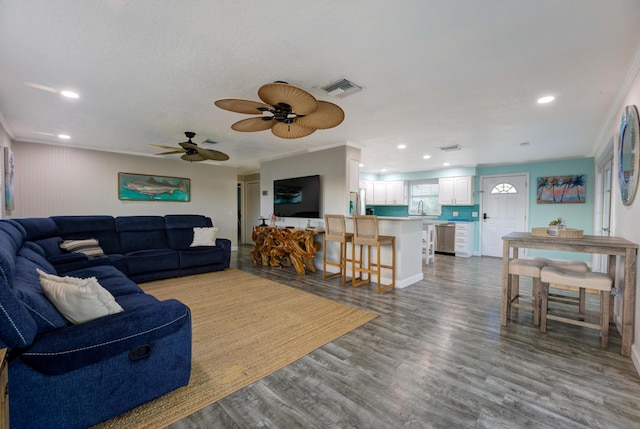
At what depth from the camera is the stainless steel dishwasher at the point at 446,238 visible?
7.21 m

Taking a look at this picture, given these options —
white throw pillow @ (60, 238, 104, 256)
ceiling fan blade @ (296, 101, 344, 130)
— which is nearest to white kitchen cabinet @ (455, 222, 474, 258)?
ceiling fan blade @ (296, 101, 344, 130)

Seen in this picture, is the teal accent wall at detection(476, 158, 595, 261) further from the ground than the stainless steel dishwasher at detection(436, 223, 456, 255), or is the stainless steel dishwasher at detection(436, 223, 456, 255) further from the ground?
the teal accent wall at detection(476, 158, 595, 261)

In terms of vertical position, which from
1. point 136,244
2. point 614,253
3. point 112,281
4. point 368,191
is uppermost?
point 368,191

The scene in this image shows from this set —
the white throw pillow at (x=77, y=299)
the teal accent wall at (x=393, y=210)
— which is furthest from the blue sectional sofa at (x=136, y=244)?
the teal accent wall at (x=393, y=210)

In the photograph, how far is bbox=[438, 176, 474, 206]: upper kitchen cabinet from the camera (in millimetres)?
7266

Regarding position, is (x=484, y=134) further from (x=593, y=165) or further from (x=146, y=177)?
(x=146, y=177)

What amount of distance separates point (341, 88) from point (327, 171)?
Answer: 8.67ft

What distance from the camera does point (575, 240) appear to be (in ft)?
8.34

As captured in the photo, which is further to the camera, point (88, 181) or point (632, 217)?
point (88, 181)

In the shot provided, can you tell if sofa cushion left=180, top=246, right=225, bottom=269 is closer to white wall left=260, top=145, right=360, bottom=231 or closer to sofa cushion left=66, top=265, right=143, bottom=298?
sofa cushion left=66, top=265, right=143, bottom=298

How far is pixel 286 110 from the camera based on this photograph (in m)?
2.44

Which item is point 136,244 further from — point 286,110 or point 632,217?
point 632,217

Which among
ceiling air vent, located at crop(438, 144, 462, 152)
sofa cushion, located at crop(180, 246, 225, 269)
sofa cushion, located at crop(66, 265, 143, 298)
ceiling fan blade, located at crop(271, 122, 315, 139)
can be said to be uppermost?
ceiling air vent, located at crop(438, 144, 462, 152)

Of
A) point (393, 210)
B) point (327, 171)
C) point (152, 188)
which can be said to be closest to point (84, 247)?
point (152, 188)
